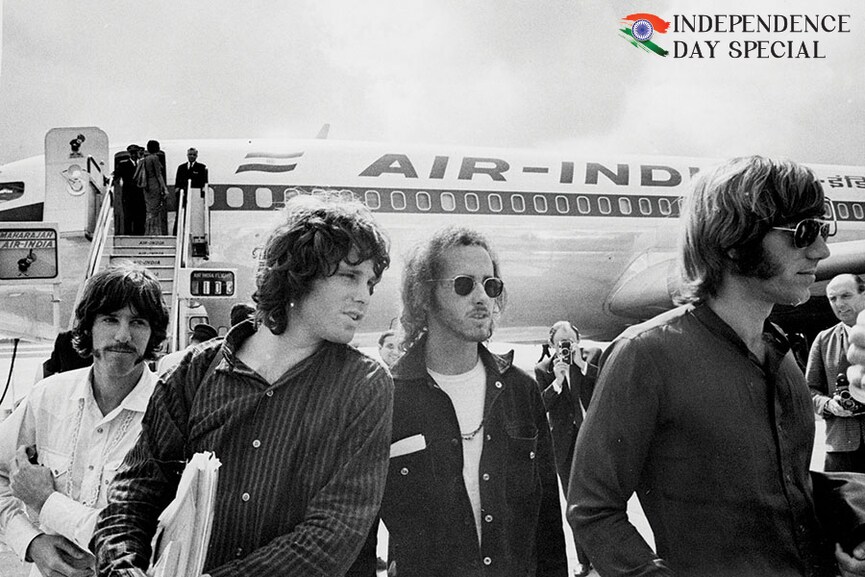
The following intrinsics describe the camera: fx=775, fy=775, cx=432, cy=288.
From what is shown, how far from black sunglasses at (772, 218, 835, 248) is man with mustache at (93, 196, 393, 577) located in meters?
0.74

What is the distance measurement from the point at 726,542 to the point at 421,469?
616 millimetres

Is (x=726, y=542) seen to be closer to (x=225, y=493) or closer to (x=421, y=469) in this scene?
(x=421, y=469)

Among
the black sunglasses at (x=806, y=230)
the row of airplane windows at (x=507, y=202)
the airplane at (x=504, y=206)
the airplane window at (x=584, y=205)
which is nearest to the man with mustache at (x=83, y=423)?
the black sunglasses at (x=806, y=230)

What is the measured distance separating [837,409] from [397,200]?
4.76 metres

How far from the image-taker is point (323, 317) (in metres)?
1.37

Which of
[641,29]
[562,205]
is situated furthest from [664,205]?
[641,29]

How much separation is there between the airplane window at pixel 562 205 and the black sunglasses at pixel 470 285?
6.21 m

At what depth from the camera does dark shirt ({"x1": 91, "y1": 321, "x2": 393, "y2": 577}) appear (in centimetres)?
123

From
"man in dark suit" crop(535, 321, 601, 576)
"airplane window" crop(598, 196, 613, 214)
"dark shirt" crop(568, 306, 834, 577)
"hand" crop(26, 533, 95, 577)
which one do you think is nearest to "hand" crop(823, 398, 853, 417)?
"man in dark suit" crop(535, 321, 601, 576)

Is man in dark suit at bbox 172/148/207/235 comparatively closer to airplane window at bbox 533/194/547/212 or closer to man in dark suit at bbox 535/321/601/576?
airplane window at bbox 533/194/547/212

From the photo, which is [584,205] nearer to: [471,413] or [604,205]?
[604,205]

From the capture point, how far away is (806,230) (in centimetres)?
137

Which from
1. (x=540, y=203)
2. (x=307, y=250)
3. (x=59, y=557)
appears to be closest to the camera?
(x=307, y=250)

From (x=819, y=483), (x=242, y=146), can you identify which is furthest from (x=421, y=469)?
(x=242, y=146)
